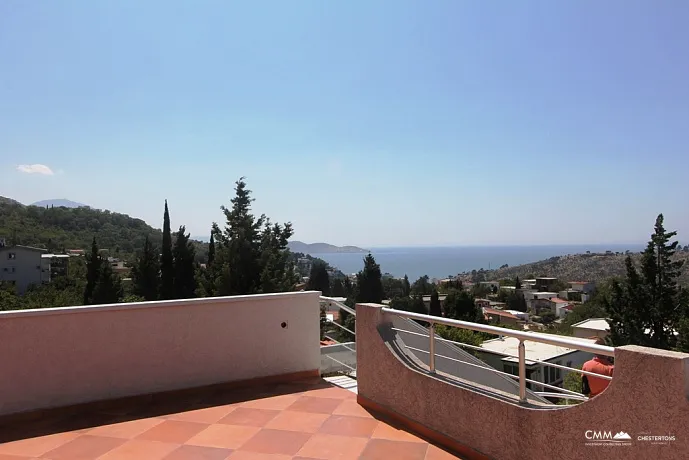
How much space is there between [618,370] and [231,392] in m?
3.44

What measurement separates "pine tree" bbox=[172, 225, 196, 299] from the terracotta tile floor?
3725 cm

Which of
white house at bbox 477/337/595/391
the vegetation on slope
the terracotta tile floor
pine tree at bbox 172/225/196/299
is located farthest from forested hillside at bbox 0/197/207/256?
the vegetation on slope

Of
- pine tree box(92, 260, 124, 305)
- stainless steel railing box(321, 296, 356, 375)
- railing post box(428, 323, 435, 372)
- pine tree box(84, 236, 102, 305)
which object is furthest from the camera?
pine tree box(84, 236, 102, 305)

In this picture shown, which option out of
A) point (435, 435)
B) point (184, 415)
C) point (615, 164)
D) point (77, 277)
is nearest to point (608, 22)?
point (435, 435)

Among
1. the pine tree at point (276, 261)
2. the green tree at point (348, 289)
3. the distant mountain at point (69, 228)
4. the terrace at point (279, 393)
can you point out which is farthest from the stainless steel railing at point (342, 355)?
the distant mountain at point (69, 228)

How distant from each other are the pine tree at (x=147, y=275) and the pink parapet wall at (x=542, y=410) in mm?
39779

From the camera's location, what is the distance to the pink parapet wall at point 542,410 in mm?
1691

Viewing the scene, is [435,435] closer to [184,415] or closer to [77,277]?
[184,415]

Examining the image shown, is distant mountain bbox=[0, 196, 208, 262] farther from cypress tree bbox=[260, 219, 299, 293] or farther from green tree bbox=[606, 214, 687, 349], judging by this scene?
green tree bbox=[606, 214, 687, 349]

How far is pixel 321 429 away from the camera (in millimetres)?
3334

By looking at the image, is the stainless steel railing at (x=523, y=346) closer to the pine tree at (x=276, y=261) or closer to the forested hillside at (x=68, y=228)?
the pine tree at (x=276, y=261)

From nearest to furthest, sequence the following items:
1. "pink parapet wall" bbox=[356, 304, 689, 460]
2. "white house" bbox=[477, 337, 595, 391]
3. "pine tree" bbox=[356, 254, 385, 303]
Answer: "pink parapet wall" bbox=[356, 304, 689, 460] → "white house" bbox=[477, 337, 595, 391] → "pine tree" bbox=[356, 254, 385, 303]

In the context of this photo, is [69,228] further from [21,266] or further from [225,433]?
[225,433]

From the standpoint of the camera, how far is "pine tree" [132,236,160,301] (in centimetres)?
3941
